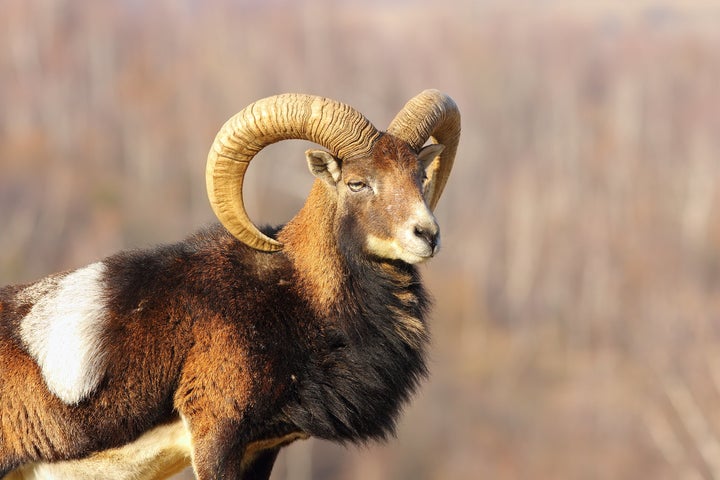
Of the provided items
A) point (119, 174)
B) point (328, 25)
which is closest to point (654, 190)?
point (328, 25)

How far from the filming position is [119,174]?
4407 inches

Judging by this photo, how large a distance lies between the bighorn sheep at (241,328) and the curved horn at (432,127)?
4 cm

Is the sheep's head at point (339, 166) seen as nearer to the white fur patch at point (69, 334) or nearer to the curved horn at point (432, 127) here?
the curved horn at point (432, 127)

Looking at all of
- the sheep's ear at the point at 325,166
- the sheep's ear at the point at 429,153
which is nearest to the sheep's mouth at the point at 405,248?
the sheep's ear at the point at 325,166

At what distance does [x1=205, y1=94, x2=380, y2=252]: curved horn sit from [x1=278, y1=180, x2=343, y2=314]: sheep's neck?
25 centimetres

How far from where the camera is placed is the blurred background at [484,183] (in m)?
81.2

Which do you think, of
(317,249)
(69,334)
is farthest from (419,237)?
(69,334)

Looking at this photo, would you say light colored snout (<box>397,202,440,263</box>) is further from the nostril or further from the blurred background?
the blurred background

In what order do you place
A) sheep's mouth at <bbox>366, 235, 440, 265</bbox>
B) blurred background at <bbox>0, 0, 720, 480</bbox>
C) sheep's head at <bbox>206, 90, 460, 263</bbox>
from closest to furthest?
sheep's mouth at <bbox>366, 235, 440, 265</bbox> < sheep's head at <bbox>206, 90, 460, 263</bbox> < blurred background at <bbox>0, 0, 720, 480</bbox>

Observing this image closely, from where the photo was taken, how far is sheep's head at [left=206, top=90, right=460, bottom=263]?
11.1 metres

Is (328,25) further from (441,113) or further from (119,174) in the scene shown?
(441,113)

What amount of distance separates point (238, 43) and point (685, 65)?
5069 cm

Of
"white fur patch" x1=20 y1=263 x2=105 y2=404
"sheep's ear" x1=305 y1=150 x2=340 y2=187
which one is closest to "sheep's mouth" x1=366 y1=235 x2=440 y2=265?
"sheep's ear" x1=305 y1=150 x2=340 y2=187

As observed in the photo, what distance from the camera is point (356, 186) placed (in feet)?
36.9
